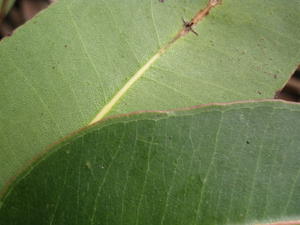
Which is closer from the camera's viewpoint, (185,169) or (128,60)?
(185,169)

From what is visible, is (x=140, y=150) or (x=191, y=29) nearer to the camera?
(x=140, y=150)

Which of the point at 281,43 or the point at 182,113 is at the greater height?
the point at 281,43

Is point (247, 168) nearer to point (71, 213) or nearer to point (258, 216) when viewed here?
point (258, 216)

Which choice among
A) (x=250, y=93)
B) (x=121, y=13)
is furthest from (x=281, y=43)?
(x=121, y=13)

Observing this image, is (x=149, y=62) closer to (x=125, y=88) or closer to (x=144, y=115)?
(x=125, y=88)

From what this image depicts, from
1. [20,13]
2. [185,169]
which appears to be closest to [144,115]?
[185,169]

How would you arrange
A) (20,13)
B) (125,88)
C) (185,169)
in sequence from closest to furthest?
(185,169)
(125,88)
(20,13)
